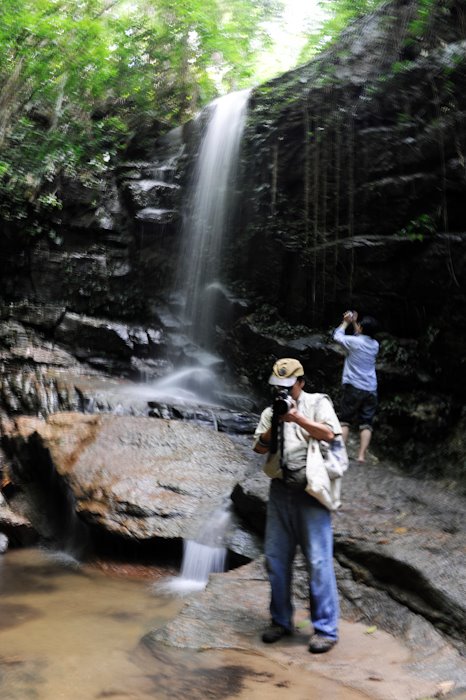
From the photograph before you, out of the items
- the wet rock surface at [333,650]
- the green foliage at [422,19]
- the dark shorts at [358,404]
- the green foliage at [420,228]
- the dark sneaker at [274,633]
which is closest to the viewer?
the wet rock surface at [333,650]

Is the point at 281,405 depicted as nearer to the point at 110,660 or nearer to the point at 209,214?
the point at 110,660

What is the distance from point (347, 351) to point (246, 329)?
4376 mm

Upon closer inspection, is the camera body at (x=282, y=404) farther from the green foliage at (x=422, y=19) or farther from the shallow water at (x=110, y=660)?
the green foliage at (x=422, y=19)

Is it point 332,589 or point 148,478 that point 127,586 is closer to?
point 148,478

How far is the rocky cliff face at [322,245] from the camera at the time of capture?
9453 mm

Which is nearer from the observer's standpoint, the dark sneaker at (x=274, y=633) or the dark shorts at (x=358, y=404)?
the dark sneaker at (x=274, y=633)

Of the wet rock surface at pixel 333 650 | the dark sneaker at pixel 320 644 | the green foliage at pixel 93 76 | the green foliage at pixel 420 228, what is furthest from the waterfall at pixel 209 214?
the dark sneaker at pixel 320 644

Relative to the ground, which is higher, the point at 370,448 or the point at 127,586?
the point at 370,448

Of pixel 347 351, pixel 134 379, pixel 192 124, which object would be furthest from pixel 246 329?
pixel 192 124

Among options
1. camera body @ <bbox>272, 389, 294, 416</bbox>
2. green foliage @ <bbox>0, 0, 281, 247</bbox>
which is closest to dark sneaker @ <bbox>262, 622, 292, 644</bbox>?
camera body @ <bbox>272, 389, 294, 416</bbox>

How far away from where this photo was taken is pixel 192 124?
15.0 meters

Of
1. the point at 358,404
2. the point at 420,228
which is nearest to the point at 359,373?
the point at 358,404

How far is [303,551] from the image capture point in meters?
4.07

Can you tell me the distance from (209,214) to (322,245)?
3.56 meters
